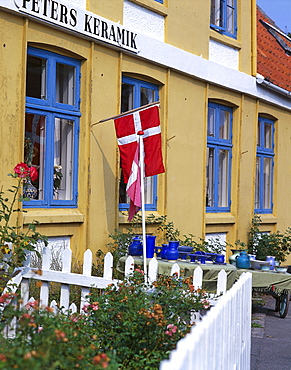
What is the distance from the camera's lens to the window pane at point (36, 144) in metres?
7.54

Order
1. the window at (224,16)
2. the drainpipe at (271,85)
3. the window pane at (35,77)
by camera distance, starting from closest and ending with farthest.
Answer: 1. the window pane at (35,77)
2. the window at (224,16)
3. the drainpipe at (271,85)

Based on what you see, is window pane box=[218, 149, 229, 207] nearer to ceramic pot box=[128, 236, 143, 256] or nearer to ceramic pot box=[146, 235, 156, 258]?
ceramic pot box=[128, 236, 143, 256]

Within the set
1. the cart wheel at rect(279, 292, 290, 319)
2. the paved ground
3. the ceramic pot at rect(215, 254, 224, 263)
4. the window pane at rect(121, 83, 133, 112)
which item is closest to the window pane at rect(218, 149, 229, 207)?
the paved ground

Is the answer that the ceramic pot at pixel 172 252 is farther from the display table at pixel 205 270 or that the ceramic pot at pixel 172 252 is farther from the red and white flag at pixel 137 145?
the red and white flag at pixel 137 145

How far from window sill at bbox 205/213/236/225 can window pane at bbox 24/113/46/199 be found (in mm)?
4093

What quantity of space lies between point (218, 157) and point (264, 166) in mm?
2235

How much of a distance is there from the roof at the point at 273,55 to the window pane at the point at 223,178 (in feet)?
6.54

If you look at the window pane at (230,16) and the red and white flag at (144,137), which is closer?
the red and white flag at (144,137)

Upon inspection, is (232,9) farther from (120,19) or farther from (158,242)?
(158,242)

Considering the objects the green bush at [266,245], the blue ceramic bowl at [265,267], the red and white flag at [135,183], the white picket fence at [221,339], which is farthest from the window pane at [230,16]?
the white picket fence at [221,339]

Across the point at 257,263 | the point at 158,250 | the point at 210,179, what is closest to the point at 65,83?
the point at 158,250

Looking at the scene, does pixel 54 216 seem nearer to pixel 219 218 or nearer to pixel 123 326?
pixel 123 326

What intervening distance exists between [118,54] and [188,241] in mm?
2952

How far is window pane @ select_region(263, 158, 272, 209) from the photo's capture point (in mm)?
13586
